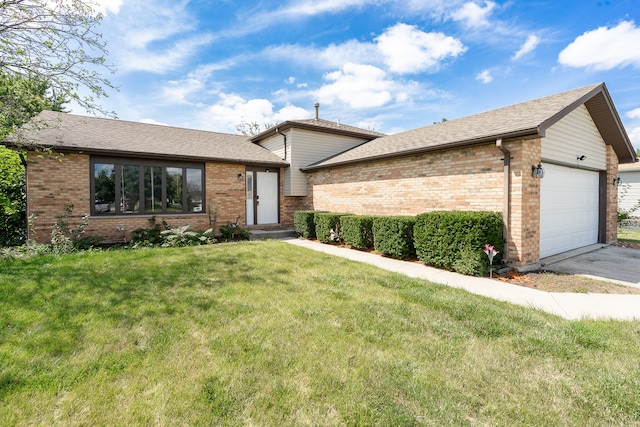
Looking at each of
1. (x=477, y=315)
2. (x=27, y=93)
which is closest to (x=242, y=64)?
(x=27, y=93)

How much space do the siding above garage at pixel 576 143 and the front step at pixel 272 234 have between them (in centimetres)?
882

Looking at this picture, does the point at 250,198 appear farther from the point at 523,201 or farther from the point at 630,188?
the point at 630,188

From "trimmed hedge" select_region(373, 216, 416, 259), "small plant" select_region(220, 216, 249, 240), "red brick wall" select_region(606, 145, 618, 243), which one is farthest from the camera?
"small plant" select_region(220, 216, 249, 240)

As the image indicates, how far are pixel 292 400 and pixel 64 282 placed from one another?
4856 millimetres

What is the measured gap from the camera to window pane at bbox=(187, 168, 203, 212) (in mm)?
10523

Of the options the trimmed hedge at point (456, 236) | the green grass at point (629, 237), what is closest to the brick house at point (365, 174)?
the trimmed hedge at point (456, 236)

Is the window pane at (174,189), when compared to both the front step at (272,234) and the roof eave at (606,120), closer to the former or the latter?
the front step at (272,234)

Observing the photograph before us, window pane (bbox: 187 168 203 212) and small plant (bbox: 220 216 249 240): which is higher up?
window pane (bbox: 187 168 203 212)

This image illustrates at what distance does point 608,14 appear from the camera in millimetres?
7324

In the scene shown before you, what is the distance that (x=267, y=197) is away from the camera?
41.1ft

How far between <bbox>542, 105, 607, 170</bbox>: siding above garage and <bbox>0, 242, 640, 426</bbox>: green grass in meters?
5.24

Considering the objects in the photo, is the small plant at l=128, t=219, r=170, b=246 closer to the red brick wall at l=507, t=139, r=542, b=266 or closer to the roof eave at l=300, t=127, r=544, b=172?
the roof eave at l=300, t=127, r=544, b=172

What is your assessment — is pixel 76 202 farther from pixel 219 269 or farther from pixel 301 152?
pixel 301 152

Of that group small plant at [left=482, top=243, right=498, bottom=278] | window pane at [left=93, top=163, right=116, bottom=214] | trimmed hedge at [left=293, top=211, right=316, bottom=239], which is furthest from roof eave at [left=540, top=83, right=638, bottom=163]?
window pane at [left=93, top=163, right=116, bottom=214]
